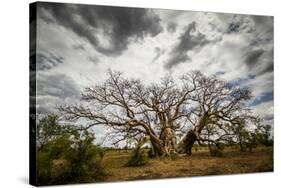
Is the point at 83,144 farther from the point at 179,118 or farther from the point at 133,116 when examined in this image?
the point at 179,118

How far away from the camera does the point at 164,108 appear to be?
9.06 m

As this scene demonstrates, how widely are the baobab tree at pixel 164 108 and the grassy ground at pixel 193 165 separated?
0.16 meters

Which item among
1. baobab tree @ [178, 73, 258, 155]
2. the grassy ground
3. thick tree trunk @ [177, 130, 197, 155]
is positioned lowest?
the grassy ground

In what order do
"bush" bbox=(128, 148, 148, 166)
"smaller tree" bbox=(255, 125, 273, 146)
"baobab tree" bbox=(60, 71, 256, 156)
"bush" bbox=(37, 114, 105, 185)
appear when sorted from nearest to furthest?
"bush" bbox=(37, 114, 105, 185) → "baobab tree" bbox=(60, 71, 256, 156) → "bush" bbox=(128, 148, 148, 166) → "smaller tree" bbox=(255, 125, 273, 146)

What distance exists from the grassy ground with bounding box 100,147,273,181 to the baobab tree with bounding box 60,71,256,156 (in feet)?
0.54

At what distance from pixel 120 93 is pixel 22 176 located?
174 centimetres

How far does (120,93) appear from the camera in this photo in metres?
8.78

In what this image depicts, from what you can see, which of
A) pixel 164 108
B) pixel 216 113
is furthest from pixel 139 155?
pixel 216 113

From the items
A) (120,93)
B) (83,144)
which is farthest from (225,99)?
(83,144)

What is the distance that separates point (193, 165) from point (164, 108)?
925mm

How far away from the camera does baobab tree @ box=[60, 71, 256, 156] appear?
28.3 ft

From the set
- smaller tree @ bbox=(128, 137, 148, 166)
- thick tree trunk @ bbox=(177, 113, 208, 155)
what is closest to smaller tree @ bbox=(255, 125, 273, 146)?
thick tree trunk @ bbox=(177, 113, 208, 155)

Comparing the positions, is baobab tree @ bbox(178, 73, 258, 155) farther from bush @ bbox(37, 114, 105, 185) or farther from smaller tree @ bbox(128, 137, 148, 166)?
bush @ bbox(37, 114, 105, 185)

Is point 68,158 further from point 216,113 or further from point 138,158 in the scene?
point 216,113
